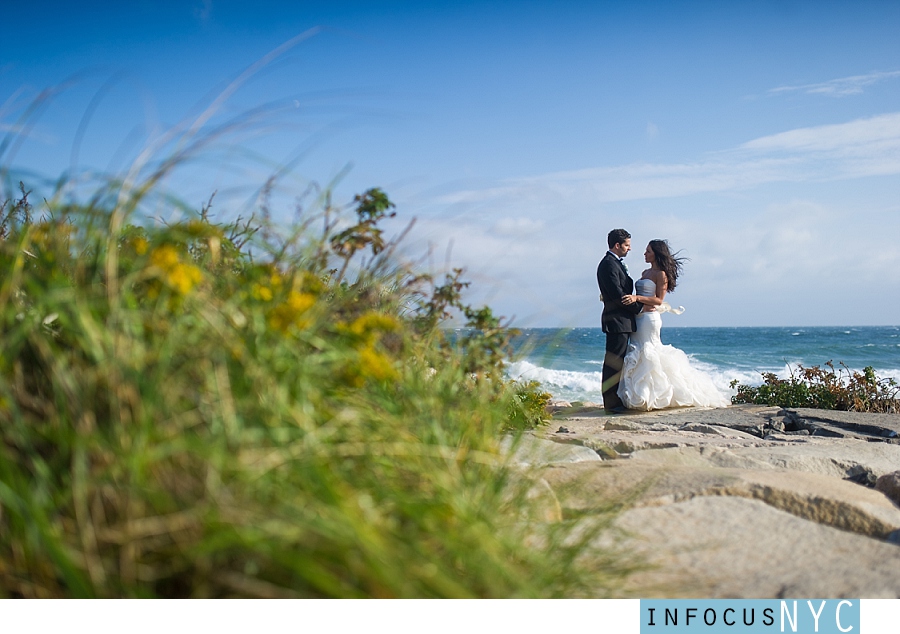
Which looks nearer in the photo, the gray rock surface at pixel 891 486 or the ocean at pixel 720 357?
the gray rock surface at pixel 891 486

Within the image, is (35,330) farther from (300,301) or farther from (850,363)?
(850,363)

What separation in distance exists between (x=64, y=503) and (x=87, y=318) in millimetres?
383

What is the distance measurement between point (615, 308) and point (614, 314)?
3.8 inches

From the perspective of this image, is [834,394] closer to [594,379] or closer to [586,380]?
[586,380]

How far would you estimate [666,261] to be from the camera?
9.54 meters

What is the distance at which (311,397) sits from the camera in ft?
5.25

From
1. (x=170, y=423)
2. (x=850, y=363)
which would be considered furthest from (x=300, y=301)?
(x=850, y=363)

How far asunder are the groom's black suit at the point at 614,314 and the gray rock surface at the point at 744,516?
5.45 m

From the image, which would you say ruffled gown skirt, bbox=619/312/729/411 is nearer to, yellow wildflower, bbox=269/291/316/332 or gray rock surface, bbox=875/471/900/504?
gray rock surface, bbox=875/471/900/504

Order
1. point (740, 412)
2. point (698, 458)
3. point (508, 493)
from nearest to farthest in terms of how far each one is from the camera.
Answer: point (508, 493), point (698, 458), point (740, 412)

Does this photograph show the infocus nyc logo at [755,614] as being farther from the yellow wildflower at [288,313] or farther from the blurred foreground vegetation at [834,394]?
the blurred foreground vegetation at [834,394]

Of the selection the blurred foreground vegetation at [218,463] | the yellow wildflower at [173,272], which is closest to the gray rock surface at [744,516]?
the blurred foreground vegetation at [218,463]

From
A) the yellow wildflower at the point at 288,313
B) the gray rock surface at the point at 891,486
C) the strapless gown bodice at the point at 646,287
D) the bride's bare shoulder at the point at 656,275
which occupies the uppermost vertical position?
the bride's bare shoulder at the point at 656,275

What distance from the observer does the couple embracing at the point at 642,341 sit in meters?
9.09
